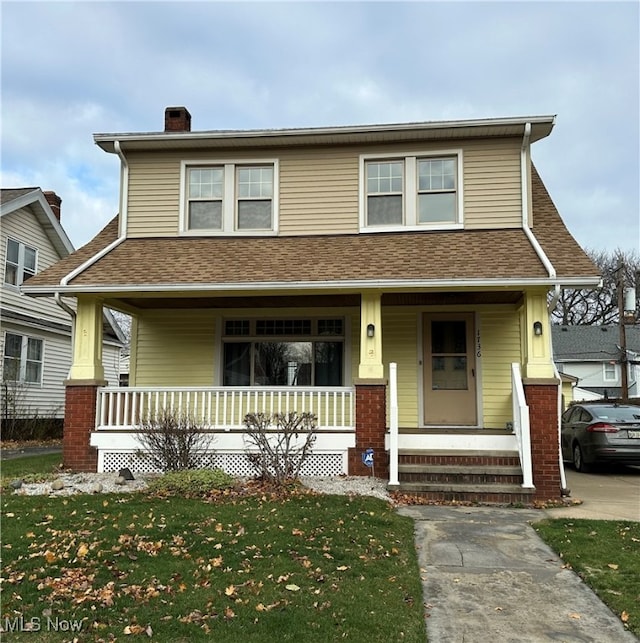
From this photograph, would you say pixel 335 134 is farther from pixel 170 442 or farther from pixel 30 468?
pixel 30 468

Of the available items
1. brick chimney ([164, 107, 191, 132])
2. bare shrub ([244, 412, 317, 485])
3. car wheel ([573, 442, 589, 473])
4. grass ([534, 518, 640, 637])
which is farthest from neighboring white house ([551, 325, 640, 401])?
grass ([534, 518, 640, 637])

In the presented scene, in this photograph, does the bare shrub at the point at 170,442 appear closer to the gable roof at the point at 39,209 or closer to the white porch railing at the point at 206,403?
the white porch railing at the point at 206,403

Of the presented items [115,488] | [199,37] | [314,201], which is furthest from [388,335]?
[199,37]

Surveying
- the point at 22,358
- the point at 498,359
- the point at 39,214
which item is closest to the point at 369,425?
the point at 498,359

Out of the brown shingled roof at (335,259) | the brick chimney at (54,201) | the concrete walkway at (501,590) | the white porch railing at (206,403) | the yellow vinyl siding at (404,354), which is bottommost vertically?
the concrete walkway at (501,590)

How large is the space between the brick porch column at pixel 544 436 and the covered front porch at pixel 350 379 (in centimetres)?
1

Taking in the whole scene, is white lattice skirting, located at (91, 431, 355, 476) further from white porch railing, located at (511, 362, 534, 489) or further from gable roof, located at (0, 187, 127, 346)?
gable roof, located at (0, 187, 127, 346)

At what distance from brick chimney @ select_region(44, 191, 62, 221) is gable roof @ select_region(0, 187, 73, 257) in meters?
0.60

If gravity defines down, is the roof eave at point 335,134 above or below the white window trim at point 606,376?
above

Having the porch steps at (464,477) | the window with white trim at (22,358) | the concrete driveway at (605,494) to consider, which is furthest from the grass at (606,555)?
the window with white trim at (22,358)

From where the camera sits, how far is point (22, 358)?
1753 centimetres

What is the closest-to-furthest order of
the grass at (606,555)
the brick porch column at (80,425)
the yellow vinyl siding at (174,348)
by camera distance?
the grass at (606,555)
the brick porch column at (80,425)
the yellow vinyl siding at (174,348)

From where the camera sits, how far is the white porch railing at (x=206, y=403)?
9289 mm

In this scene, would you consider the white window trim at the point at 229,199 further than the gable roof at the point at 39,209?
No
